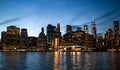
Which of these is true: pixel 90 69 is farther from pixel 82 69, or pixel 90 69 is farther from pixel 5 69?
pixel 5 69

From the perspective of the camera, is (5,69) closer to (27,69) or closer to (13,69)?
(13,69)

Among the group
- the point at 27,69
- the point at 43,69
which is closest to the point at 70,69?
the point at 43,69

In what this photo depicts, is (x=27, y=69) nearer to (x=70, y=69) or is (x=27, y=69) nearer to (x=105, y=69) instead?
(x=70, y=69)

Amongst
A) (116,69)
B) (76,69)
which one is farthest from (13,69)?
(116,69)

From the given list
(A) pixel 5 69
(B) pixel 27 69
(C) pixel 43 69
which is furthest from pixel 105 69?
(A) pixel 5 69

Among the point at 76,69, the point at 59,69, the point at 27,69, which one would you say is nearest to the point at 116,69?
the point at 76,69

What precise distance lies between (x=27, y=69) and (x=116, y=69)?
20.6 m

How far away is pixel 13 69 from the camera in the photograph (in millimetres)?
52438

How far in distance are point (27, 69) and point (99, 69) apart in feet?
55.2

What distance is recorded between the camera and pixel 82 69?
52969 millimetres

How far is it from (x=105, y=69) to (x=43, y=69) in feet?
47.6

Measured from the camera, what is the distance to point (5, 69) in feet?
171

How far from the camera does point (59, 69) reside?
171 feet

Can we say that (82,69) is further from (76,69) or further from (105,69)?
(105,69)
